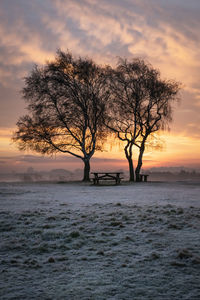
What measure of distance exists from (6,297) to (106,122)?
24502 millimetres

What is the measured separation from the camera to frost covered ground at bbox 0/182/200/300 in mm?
3254

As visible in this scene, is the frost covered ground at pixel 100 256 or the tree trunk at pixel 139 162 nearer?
the frost covered ground at pixel 100 256

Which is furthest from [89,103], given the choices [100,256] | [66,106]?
[100,256]

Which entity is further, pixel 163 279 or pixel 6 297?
pixel 163 279

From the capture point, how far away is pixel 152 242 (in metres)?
5.13

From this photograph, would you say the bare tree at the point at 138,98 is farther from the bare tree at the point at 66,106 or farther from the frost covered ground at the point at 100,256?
the frost covered ground at the point at 100,256

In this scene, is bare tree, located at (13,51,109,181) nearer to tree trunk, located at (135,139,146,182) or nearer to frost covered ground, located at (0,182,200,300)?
tree trunk, located at (135,139,146,182)

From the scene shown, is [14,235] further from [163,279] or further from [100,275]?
[163,279]

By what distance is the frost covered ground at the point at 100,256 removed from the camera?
3.25 meters

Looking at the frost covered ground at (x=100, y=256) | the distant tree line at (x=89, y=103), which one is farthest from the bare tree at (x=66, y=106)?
the frost covered ground at (x=100, y=256)

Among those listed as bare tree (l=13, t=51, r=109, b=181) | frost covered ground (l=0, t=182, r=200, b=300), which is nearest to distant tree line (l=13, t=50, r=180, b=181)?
bare tree (l=13, t=51, r=109, b=181)

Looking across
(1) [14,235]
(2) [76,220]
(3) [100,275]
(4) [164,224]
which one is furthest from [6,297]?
(4) [164,224]

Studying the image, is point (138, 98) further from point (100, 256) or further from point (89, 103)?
point (100, 256)

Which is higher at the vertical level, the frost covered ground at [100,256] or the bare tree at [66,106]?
the bare tree at [66,106]
